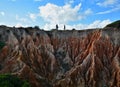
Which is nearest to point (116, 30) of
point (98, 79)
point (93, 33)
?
point (93, 33)

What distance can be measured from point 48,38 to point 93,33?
29.8 ft

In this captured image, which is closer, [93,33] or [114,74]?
[114,74]

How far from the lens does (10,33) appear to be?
244 feet

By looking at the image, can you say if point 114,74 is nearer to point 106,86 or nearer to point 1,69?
point 106,86

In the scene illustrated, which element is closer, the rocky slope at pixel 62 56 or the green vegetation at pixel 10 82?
the green vegetation at pixel 10 82

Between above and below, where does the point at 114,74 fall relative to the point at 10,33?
below

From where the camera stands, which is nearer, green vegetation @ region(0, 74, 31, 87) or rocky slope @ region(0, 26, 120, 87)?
green vegetation @ region(0, 74, 31, 87)

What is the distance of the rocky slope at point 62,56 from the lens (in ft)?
219

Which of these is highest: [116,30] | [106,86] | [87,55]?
[116,30]

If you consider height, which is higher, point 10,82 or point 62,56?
point 62,56

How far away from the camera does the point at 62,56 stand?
74.8m

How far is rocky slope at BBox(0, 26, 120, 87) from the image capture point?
219ft

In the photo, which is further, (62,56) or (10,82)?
(62,56)

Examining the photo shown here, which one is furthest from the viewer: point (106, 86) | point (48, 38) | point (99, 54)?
point (48, 38)
